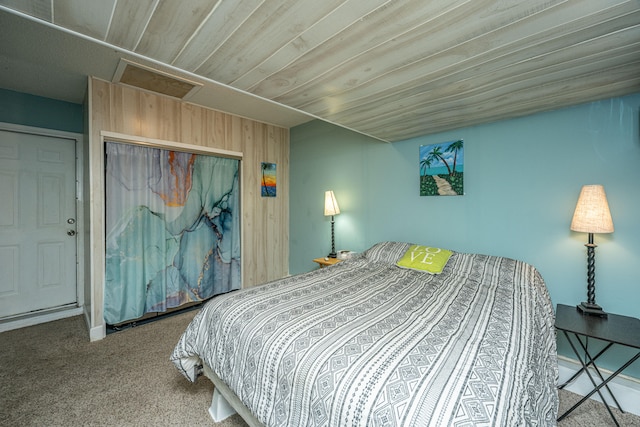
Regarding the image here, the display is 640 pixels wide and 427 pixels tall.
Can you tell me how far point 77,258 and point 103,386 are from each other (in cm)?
205

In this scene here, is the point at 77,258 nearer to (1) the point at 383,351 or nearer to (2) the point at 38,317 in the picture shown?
(2) the point at 38,317

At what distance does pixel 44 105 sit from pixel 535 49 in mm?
4426

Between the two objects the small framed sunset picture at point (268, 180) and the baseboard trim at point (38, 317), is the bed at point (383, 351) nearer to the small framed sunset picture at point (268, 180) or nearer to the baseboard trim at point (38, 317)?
the small framed sunset picture at point (268, 180)

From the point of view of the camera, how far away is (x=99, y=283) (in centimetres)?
256

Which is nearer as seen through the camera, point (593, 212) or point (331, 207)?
point (593, 212)

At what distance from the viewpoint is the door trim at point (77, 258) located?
2.76 meters

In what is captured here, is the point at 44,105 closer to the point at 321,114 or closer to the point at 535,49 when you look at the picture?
the point at 321,114

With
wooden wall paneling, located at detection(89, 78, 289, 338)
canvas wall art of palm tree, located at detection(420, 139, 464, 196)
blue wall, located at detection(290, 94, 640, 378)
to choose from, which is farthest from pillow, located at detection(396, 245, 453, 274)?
wooden wall paneling, located at detection(89, 78, 289, 338)

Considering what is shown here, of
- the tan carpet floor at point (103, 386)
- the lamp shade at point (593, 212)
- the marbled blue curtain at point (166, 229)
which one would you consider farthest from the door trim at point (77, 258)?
the lamp shade at point (593, 212)

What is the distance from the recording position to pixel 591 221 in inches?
68.1

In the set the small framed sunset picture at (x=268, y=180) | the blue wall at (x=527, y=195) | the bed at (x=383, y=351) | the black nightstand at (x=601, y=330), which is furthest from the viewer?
the small framed sunset picture at (x=268, y=180)

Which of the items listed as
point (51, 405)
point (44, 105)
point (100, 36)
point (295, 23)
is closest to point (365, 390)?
point (295, 23)

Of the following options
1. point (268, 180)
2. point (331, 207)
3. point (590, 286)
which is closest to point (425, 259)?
point (590, 286)

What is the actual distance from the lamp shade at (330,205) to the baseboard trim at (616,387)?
2.46m
